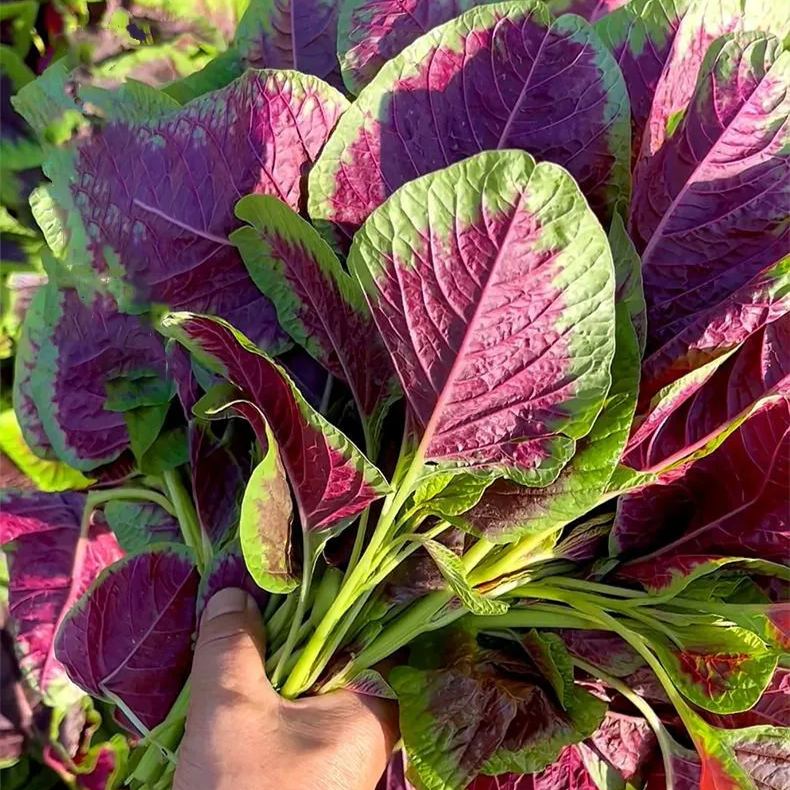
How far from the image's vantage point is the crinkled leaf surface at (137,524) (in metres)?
0.74

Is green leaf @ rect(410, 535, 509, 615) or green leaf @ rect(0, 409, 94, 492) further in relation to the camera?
green leaf @ rect(0, 409, 94, 492)

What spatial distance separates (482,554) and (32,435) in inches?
16.7

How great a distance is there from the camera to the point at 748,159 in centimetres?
51

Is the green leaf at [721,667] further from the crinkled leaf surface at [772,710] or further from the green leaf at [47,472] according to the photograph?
the green leaf at [47,472]

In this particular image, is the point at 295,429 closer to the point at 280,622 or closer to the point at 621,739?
the point at 280,622

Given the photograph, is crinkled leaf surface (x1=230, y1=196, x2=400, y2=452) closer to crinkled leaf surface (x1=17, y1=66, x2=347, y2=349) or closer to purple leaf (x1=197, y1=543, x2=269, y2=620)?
crinkled leaf surface (x1=17, y1=66, x2=347, y2=349)

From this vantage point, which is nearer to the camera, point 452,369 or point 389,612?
point 452,369

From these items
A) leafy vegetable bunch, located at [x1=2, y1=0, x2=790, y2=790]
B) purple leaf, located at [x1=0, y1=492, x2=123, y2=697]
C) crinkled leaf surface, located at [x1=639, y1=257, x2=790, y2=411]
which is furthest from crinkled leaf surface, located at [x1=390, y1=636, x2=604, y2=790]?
purple leaf, located at [x1=0, y1=492, x2=123, y2=697]

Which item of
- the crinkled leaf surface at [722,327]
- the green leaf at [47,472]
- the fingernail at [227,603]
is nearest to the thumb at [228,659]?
the fingernail at [227,603]

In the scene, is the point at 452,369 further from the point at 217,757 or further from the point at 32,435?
the point at 32,435

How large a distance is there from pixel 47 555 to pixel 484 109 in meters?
0.59

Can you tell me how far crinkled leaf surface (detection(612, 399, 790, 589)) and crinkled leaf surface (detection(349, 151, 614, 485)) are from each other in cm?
14

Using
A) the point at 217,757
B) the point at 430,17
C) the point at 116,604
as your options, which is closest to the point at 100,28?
the point at 430,17

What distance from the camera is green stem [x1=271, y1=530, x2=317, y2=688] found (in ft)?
1.78
